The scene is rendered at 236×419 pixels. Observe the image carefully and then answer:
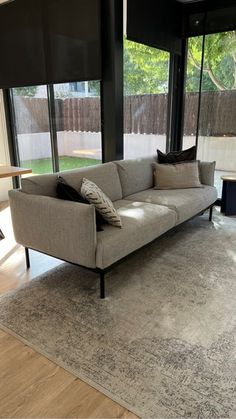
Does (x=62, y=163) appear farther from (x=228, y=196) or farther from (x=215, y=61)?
(x=215, y=61)

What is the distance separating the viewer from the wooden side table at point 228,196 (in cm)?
400

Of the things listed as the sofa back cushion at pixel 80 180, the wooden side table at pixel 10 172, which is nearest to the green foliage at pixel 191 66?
the sofa back cushion at pixel 80 180

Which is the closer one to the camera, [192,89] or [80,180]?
[80,180]

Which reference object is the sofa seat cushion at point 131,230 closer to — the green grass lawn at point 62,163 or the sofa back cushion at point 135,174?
the sofa back cushion at point 135,174

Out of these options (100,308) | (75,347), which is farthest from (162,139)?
(75,347)

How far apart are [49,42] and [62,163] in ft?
5.06

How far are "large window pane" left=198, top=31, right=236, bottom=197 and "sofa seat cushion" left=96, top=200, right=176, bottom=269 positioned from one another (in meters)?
1.87

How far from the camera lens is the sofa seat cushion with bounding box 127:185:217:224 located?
3.11 meters

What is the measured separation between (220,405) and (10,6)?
185 inches

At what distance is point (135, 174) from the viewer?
11.4ft

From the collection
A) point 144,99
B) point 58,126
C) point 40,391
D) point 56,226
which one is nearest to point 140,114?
point 144,99

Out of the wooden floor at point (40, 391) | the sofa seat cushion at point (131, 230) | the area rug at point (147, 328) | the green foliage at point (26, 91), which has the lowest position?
the wooden floor at point (40, 391)

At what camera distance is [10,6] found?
3.99 m

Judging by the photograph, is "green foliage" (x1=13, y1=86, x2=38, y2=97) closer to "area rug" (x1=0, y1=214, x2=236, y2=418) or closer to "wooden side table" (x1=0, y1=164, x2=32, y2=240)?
"wooden side table" (x1=0, y1=164, x2=32, y2=240)
